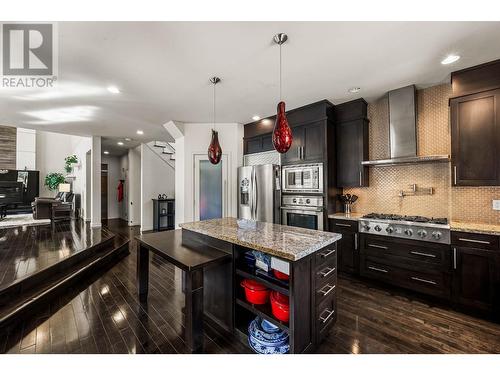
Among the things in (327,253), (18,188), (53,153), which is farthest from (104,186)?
(327,253)

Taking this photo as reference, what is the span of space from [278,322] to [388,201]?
8.80 feet

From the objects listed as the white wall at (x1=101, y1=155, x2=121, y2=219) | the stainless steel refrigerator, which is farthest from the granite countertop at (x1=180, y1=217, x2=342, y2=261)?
the white wall at (x1=101, y1=155, x2=121, y2=219)

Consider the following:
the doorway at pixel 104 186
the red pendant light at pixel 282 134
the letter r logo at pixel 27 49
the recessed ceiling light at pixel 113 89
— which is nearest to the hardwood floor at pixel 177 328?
the red pendant light at pixel 282 134

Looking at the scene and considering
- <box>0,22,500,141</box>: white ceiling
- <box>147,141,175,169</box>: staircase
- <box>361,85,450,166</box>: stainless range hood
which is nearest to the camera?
<box>0,22,500,141</box>: white ceiling

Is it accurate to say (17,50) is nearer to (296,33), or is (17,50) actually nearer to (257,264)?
(296,33)

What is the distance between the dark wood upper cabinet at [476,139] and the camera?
223cm

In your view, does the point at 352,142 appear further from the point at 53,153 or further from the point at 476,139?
the point at 53,153

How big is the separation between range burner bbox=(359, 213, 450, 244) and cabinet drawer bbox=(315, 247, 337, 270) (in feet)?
4.15

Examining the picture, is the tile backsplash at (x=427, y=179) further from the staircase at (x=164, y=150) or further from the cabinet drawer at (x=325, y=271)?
the staircase at (x=164, y=150)

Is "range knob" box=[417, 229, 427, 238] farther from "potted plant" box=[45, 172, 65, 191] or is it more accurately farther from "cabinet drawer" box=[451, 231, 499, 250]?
"potted plant" box=[45, 172, 65, 191]

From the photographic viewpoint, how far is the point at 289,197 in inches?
150

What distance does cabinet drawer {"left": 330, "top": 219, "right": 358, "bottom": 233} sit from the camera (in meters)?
3.02

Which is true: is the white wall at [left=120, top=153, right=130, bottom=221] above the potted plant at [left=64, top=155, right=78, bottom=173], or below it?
below

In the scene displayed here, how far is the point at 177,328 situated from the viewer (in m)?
Result: 1.98
